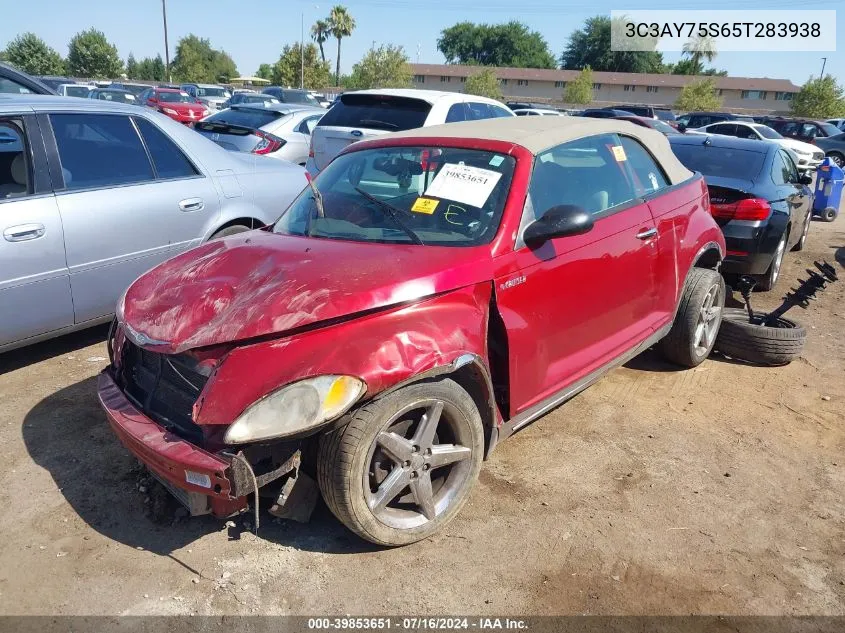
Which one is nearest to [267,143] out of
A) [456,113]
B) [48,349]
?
[456,113]

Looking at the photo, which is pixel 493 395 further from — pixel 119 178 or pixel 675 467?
pixel 119 178

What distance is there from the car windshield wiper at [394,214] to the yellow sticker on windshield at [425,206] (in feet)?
0.30

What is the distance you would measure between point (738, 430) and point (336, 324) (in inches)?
110

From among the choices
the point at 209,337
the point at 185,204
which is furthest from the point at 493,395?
the point at 185,204

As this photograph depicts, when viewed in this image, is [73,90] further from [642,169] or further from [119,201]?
[642,169]

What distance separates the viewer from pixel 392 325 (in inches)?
104

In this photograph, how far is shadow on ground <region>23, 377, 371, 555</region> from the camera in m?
2.92

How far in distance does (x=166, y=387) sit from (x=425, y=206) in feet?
4.94

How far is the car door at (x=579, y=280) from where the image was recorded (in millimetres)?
3092

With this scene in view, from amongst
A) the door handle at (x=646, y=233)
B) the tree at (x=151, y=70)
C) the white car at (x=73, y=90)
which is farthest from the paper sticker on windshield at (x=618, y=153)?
the tree at (x=151, y=70)

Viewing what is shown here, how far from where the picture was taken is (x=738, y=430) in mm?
4047

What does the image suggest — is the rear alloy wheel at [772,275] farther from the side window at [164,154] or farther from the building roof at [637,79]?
the building roof at [637,79]

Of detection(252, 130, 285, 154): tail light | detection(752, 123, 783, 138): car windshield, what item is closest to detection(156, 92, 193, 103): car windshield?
detection(252, 130, 285, 154): tail light

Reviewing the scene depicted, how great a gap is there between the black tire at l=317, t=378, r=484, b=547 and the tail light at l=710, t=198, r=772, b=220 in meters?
4.30
